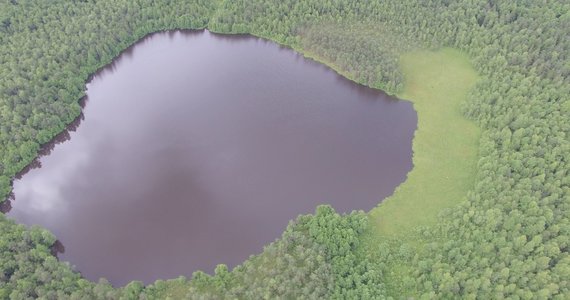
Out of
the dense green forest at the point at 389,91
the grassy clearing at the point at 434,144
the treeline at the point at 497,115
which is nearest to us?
the dense green forest at the point at 389,91

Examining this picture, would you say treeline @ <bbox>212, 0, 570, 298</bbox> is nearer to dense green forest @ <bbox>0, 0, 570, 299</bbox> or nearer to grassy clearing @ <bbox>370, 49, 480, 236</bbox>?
dense green forest @ <bbox>0, 0, 570, 299</bbox>

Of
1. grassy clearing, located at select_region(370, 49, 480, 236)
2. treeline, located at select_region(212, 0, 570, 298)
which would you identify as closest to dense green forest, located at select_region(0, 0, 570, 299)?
treeline, located at select_region(212, 0, 570, 298)

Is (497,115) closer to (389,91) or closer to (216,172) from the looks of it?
(389,91)

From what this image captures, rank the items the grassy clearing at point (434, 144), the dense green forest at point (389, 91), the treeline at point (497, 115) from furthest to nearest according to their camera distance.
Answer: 1. the grassy clearing at point (434, 144)
2. the treeline at point (497, 115)
3. the dense green forest at point (389, 91)

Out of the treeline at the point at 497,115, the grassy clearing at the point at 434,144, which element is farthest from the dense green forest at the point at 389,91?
the grassy clearing at the point at 434,144

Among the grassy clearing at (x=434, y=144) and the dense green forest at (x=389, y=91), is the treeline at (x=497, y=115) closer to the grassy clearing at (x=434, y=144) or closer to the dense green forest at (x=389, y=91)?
the dense green forest at (x=389, y=91)

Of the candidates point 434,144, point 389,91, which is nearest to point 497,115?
point 434,144

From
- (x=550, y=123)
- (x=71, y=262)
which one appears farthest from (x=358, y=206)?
(x=71, y=262)
